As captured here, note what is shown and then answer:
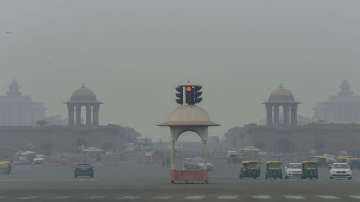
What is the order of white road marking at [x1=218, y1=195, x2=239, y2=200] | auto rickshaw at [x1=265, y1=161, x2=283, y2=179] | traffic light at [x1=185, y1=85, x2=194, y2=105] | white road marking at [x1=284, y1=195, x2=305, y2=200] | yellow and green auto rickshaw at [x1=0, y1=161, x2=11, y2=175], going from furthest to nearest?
yellow and green auto rickshaw at [x1=0, y1=161, x2=11, y2=175]
auto rickshaw at [x1=265, y1=161, x2=283, y2=179]
traffic light at [x1=185, y1=85, x2=194, y2=105]
white road marking at [x1=218, y1=195, x2=239, y2=200]
white road marking at [x1=284, y1=195, x2=305, y2=200]

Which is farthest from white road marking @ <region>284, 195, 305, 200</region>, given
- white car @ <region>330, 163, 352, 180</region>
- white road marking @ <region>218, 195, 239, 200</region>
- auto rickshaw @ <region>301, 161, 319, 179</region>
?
auto rickshaw @ <region>301, 161, 319, 179</region>

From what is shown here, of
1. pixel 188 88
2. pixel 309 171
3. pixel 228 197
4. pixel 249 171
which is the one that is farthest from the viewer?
pixel 249 171

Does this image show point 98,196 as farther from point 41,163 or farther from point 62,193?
point 41,163

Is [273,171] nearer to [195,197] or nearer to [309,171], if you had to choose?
[309,171]

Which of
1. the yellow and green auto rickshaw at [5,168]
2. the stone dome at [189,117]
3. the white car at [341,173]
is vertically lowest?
the white car at [341,173]

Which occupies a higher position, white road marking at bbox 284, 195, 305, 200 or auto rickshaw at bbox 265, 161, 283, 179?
auto rickshaw at bbox 265, 161, 283, 179

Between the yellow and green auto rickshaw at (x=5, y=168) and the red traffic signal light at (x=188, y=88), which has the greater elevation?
the red traffic signal light at (x=188, y=88)

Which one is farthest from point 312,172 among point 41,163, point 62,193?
point 41,163

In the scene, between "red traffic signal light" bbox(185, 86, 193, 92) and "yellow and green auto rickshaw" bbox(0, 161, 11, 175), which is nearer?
"red traffic signal light" bbox(185, 86, 193, 92)

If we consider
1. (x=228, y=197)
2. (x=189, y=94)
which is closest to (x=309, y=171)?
(x=189, y=94)

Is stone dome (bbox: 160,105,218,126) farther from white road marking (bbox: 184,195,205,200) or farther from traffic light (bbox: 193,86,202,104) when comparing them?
white road marking (bbox: 184,195,205,200)

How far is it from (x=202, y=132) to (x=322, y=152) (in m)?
132

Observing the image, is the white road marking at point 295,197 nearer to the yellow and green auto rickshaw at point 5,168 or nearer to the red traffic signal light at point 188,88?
the red traffic signal light at point 188,88

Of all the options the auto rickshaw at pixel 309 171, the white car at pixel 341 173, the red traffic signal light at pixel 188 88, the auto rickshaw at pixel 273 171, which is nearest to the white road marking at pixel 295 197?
the red traffic signal light at pixel 188 88
